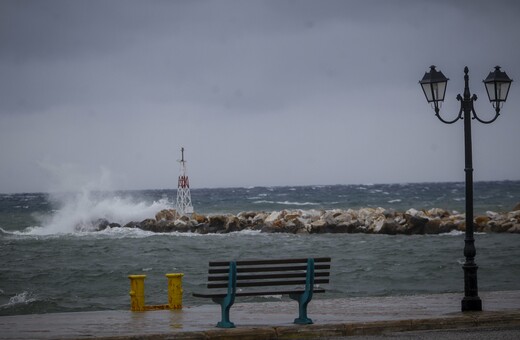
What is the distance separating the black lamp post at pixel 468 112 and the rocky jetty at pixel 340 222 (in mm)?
30782

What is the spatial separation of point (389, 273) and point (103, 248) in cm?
1651

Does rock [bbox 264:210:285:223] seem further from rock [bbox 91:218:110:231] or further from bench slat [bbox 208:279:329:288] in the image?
bench slat [bbox 208:279:329:288]

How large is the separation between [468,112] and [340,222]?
34015 millimetres

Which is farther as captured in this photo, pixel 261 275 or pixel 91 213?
pixel 91 213

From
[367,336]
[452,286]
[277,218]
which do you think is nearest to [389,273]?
[452,286]

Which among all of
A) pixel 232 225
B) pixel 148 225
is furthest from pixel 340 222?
pixel 148 225

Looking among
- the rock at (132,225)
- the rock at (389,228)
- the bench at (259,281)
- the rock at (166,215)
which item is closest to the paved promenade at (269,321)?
the bench at (259,281)

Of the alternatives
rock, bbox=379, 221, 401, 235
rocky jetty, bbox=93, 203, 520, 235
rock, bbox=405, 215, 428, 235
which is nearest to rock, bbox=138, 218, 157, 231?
rocky jetty, bbox=93, 203, 520, 235

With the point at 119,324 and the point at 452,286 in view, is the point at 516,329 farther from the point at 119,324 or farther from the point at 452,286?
the point at 452,286

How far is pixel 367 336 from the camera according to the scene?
1176 centimetres

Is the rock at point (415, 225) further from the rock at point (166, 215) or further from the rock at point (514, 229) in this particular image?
the rock at point (166, 215)

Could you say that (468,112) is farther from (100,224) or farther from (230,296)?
(100,224)

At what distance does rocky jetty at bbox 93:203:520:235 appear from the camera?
148ft

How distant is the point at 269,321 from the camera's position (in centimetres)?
1269
